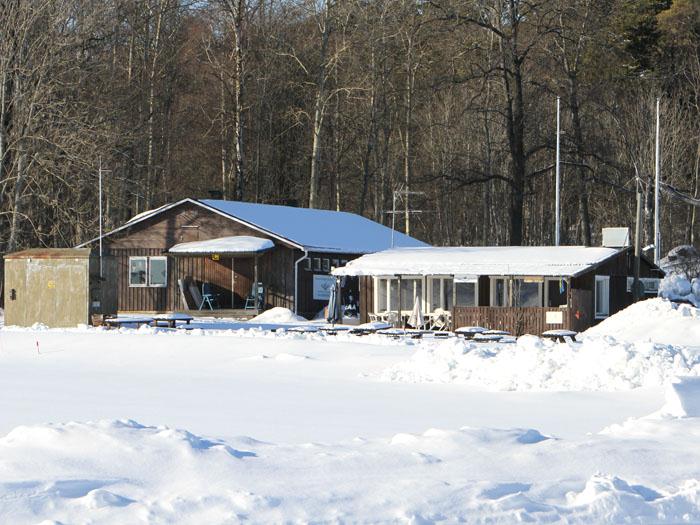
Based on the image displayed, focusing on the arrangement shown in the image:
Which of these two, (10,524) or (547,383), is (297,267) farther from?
(10,524)

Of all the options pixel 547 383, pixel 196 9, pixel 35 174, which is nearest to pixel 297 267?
pixel 35 174

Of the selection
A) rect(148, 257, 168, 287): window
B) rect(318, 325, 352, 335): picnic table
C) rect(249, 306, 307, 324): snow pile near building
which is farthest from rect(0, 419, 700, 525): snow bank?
rect(148, 257, 168, 287): window

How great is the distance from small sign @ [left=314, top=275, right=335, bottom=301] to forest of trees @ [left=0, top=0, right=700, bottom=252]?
22.4 ft

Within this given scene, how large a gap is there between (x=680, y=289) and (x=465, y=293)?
591 inches

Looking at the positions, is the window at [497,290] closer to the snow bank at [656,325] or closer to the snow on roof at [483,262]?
the snow on roof at [483,262]

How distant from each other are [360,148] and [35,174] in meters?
23.6

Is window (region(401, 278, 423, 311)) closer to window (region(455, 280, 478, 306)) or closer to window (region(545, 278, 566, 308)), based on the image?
window (region(455, 280, 478, 306))

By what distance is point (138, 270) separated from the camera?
150 ft

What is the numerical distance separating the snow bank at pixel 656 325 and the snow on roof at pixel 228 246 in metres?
13.5

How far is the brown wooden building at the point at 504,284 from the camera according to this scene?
34.9 m

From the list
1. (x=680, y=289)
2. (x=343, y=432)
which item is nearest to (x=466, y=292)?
(x=680, y=289)

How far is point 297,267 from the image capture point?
43188 millimetres

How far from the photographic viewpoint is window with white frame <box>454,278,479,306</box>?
126ft

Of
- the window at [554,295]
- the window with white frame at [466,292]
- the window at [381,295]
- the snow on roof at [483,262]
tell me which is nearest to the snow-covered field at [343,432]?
the snow on roof at [483,262]
